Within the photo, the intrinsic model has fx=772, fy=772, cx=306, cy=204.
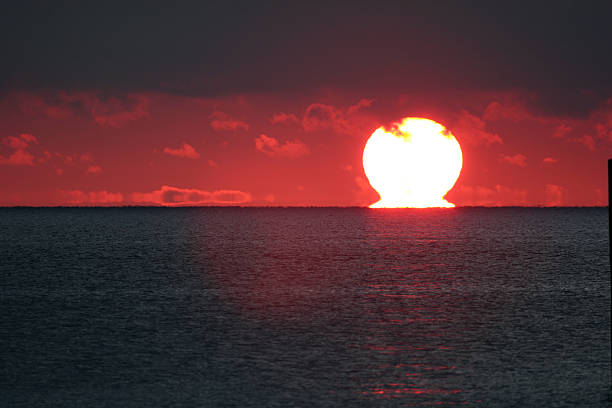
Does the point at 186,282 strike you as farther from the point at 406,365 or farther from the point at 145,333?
the point at 406,365

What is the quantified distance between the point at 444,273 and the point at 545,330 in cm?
3181

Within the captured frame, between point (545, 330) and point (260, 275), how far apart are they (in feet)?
108

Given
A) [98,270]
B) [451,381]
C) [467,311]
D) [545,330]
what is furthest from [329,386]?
[98,270]

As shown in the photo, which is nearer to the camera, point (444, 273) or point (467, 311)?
point (467, 311)

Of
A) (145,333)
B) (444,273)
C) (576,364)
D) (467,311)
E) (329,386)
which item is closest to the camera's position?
(329,386)

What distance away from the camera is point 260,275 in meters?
61.3

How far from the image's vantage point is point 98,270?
219ft

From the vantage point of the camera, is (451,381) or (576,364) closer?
(451,381)

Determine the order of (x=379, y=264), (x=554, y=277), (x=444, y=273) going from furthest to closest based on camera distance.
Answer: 1. (x=379, y=264)
2. (x=444, y=273)
3. (x=554, y=277)

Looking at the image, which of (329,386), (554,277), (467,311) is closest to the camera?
(329,386)

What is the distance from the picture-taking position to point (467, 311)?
1503 inches

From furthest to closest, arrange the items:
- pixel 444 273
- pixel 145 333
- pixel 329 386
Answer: pixel 444 273 < pixel 145 333 < pixel 329 386

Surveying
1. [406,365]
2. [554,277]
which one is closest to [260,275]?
[554,277]

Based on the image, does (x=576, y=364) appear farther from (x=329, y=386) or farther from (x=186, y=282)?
(x=186, y=282)
